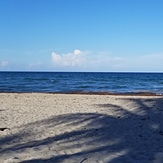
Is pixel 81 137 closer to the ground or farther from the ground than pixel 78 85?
farther from the ground

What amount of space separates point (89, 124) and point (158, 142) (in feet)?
6.78

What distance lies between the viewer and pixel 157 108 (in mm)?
10602

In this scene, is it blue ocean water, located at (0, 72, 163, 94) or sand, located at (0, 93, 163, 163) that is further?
blue ocean water, located at (0, 72, 163, 94)

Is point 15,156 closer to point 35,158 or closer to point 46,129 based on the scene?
point 35,158

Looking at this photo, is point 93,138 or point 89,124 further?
point 89,124

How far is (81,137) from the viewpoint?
6.22 metres

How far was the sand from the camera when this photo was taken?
4.81 m

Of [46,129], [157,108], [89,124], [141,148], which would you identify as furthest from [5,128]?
[157,108]

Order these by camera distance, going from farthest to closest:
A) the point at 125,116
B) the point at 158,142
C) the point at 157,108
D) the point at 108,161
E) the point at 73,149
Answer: the point at 157,108 → the point at 125,116 → the point at 158,142 → the point at 73,149 → the point at 108,161

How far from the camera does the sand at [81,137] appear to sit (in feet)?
15.8

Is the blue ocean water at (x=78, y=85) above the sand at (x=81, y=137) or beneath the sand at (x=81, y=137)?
beneath

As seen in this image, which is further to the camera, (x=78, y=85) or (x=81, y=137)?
(x=78, y=85)

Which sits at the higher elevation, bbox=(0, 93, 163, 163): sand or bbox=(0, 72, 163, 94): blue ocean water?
bbox=(0, 93, 163, 163): sand

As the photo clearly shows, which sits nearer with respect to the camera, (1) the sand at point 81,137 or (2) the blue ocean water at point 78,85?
(1) the sand at point 81,137
